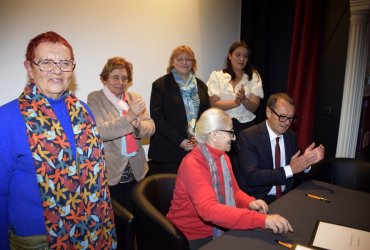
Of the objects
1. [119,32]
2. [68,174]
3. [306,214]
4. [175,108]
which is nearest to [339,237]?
[306,214]

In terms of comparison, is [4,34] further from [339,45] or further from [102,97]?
[339,45]

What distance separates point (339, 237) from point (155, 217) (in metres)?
0.88

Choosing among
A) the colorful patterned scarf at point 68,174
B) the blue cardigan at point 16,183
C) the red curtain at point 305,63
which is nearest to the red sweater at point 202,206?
the colorful patterned scarf at point 68,174

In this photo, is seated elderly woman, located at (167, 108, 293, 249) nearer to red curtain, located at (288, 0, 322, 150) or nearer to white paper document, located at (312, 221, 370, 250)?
white paper document, located at (312, 221, 370, 250)

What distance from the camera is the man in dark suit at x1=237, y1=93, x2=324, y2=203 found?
2.05 metres

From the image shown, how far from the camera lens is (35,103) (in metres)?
1.34

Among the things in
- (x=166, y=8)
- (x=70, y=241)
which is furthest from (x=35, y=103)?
(x=166, y=8)

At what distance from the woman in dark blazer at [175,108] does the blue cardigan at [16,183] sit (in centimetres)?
145

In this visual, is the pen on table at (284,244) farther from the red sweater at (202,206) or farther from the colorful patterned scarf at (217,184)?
the colorful patterned scarf at (217,184)

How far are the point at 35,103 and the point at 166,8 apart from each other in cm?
243

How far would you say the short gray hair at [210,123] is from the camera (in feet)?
5.55

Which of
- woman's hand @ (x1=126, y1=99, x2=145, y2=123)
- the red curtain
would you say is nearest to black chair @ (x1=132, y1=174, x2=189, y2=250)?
woman's hand @ (x1=126, y1=99, x2=145, y2=123)

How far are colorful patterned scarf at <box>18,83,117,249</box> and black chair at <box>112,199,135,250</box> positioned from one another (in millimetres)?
183

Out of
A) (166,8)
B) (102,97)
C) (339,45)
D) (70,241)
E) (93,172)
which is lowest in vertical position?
(70,241)
